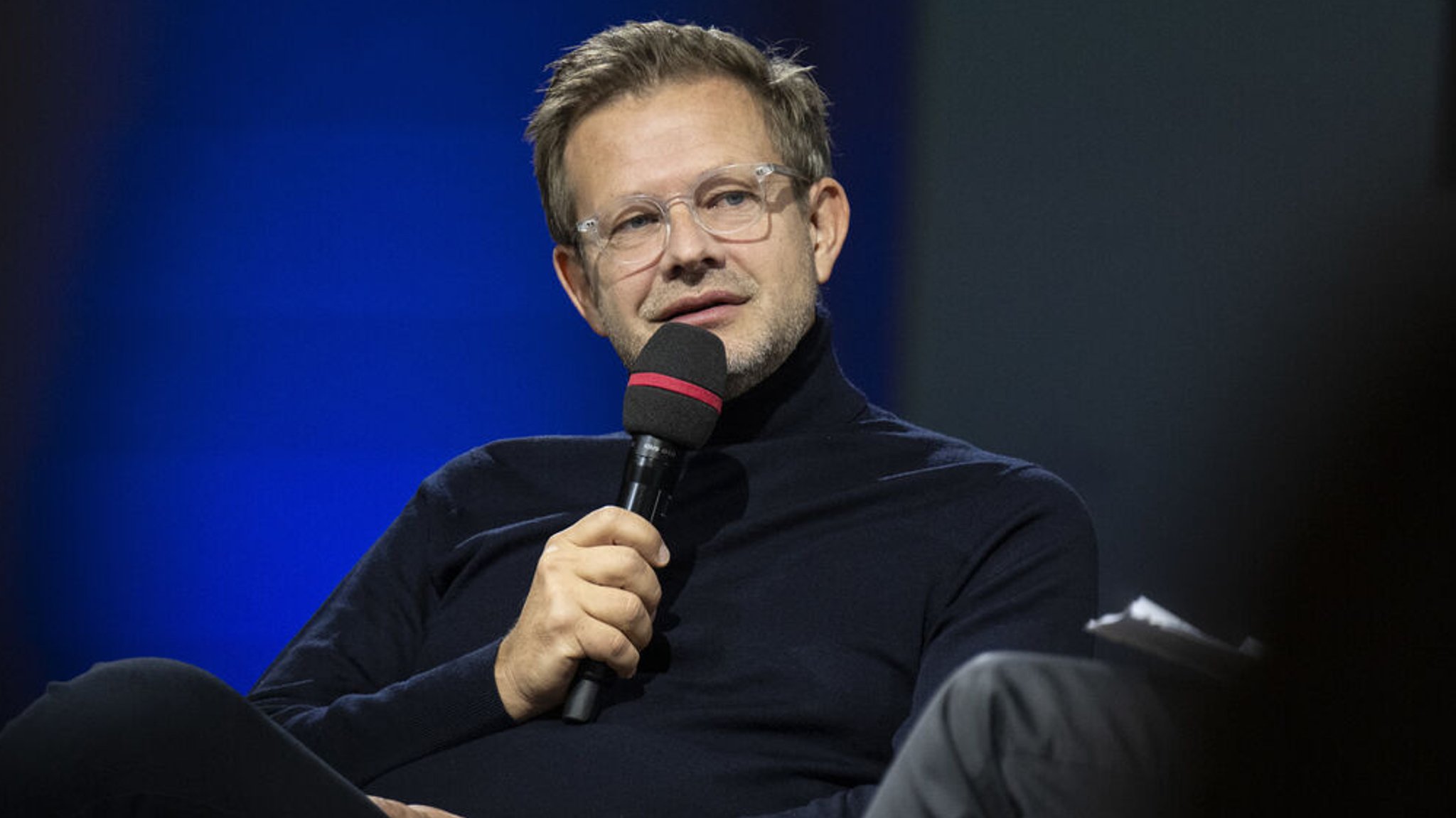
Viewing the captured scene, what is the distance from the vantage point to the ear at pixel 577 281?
2.03 m

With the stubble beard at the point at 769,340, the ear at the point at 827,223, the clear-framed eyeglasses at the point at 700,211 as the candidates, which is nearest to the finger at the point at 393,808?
the stubble beard at the point at 769,340

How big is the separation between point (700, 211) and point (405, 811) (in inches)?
32.1

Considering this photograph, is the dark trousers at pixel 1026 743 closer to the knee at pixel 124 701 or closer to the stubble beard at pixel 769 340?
the knee at pixel 124 701

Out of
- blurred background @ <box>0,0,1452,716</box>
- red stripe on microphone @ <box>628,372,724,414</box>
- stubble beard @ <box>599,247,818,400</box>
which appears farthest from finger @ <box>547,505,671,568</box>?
blurred background @ <box>0,0,1452,716</box>

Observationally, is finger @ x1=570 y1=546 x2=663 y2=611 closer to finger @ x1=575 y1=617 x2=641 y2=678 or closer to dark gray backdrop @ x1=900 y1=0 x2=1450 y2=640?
finger @ x1=575 y1=617 x2=641 y2=678

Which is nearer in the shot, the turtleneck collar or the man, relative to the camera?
the man

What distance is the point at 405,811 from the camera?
1.30m

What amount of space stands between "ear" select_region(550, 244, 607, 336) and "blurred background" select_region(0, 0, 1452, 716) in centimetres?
72

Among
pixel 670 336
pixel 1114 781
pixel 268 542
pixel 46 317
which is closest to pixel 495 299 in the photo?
pixel 268 542

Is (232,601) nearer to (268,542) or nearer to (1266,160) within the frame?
(268,542)

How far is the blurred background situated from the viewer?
103 inches

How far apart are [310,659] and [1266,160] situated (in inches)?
65.7

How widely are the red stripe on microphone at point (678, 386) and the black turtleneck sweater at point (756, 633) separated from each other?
0.21 m

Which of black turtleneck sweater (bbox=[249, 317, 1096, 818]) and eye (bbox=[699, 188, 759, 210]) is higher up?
eye (bbox=[699, 188, 759, 210])
